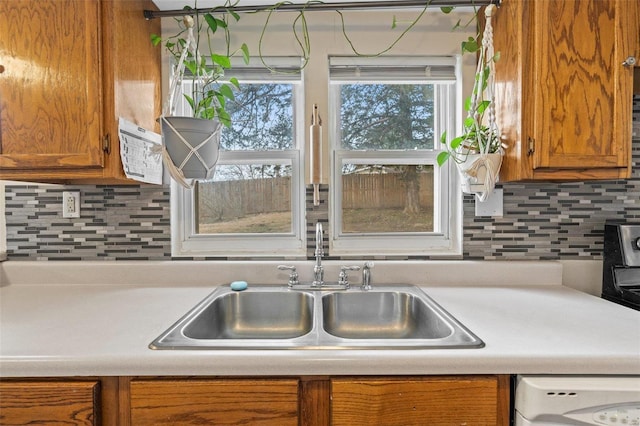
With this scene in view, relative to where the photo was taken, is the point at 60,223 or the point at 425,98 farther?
the point at 425,98

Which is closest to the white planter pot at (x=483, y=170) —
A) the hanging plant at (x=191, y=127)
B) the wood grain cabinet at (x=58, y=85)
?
the hanging plant at (x=191, y=127)

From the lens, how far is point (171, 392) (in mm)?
836

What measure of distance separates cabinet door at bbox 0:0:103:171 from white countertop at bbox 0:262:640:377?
1.63 ft

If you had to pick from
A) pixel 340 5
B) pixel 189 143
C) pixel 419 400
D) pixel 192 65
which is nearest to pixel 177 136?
pixel 189 143

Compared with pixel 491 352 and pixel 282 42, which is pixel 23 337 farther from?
pixel 282 42

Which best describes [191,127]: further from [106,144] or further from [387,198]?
[387,198]

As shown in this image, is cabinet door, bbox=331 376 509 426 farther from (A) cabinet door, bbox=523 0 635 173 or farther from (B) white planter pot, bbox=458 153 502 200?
(A) cabinet door, bbox=523 0 635 173

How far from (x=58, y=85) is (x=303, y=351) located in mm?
1167

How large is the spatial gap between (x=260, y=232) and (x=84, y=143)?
0.76 metres

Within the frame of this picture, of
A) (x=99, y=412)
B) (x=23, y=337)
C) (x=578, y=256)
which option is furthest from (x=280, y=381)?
(x=578, y=256)

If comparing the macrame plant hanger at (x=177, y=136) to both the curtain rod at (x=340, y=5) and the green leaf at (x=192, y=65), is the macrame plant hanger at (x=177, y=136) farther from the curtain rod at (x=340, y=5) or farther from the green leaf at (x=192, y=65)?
the curtain rod at (x=340, y=5)

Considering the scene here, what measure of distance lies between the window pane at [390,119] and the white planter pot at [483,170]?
36 cm

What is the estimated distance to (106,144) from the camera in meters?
1.20

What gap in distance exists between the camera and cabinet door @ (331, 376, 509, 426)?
84cm
